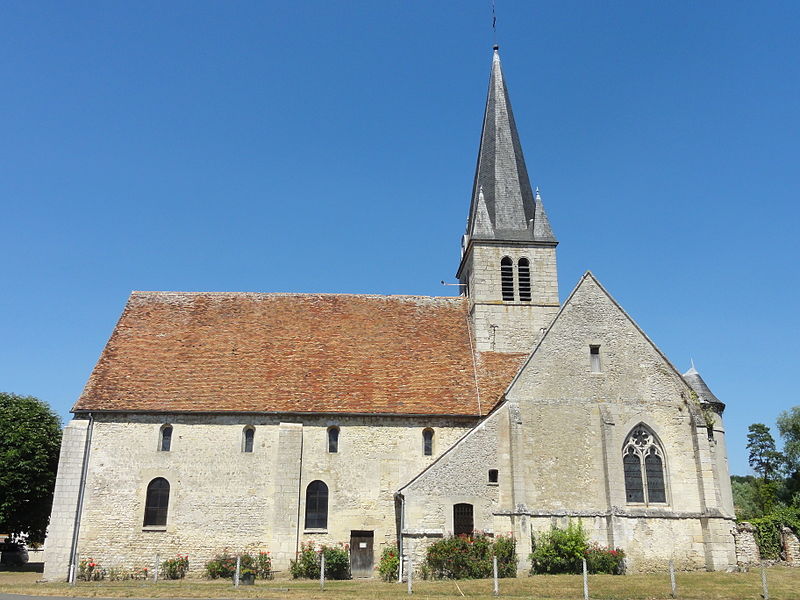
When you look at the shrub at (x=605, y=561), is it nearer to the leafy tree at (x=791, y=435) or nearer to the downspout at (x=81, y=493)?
the downspout at (x=81, y=493)

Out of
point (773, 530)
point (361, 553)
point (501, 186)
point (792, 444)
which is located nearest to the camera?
point (361, 553)

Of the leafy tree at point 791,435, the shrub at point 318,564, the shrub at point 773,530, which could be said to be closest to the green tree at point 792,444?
the leafy tree at point 791,435

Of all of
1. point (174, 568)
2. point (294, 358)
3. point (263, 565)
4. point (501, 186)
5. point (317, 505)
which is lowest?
point (174, 568)

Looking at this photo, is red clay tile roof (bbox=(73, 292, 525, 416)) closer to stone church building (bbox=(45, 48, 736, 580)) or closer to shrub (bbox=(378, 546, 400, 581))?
stone church building (bbox=(45, 48, 736, 580))

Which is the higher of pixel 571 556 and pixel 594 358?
pixel 594 358

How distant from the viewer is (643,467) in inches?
830

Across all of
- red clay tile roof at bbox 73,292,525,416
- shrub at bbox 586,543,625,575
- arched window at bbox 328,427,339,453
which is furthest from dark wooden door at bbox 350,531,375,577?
shrub at bbox 586,543,625,575

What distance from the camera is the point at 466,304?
93.4 ft

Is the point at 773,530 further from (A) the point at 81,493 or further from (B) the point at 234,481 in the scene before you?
(A) the point at 81,493

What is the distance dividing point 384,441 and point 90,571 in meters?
10.4

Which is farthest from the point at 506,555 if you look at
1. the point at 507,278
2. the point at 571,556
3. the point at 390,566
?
the point at 507,278

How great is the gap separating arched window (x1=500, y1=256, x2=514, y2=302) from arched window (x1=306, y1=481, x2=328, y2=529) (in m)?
10.7

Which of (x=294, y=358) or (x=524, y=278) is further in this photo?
(x=524, y=278)

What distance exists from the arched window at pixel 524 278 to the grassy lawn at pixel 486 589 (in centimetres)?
1185
